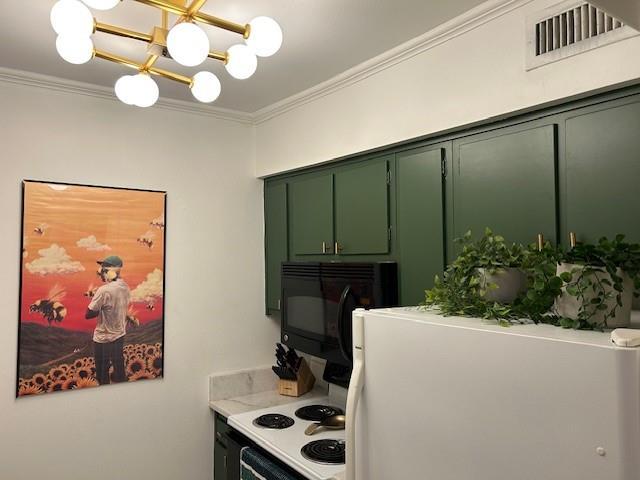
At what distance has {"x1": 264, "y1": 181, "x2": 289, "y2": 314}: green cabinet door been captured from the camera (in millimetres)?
2932

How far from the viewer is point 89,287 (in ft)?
8.14

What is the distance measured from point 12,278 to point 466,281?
82.2 inches

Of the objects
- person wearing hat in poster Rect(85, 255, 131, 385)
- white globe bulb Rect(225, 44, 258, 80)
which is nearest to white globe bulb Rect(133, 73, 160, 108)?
white globe bulb Rect(225, 44, 258, 80)

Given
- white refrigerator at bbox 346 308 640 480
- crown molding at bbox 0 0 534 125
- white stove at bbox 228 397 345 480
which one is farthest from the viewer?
white stove at bbox 228 397 345 480

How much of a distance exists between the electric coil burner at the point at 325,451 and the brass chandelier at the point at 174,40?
1439mm

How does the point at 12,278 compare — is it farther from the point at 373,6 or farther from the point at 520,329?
the point at 520,329

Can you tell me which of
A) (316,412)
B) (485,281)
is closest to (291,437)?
(316,412)

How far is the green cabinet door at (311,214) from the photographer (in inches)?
101

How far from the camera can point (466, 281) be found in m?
1.27

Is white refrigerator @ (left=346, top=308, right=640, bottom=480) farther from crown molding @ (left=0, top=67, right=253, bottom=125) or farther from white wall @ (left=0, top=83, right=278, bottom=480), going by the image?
crown molding @ (left=0, top=67, right=253, bottom=125)

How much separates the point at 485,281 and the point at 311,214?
1.54 metres

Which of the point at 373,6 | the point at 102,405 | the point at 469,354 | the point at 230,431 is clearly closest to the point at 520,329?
the point at 469,354

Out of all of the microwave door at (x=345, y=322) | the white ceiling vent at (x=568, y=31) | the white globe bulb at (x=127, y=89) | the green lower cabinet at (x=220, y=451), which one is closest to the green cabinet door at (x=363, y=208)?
the microwave door at (x=345, y=322)

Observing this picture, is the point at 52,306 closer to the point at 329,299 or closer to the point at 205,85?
the point at 329,299
